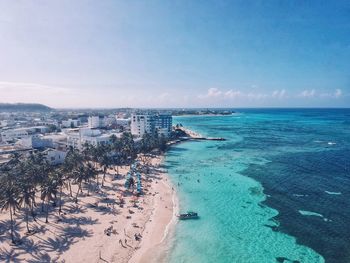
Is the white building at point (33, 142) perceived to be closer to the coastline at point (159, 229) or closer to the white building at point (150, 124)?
the white building at point (150, 124)

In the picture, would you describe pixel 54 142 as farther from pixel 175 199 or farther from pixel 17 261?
pixel 17 261

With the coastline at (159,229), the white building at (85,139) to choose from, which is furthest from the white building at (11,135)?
the coastline at (159,229)

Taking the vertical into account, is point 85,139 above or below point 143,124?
below

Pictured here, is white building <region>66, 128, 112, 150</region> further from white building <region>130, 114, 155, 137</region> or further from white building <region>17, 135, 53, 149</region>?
white building <region>130, 114, 155, 137</region>

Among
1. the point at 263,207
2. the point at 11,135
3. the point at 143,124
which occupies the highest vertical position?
the point at 143,124

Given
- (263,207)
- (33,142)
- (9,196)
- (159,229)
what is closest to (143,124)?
(33,142)

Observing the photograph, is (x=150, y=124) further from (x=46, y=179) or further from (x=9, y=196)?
(x=9, y=196)

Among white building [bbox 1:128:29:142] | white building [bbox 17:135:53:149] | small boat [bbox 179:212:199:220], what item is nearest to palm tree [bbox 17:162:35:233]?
small boat [bbox 179:212:199:220]

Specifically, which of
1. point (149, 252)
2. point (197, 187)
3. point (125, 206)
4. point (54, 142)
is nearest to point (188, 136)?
point (54, 142)
